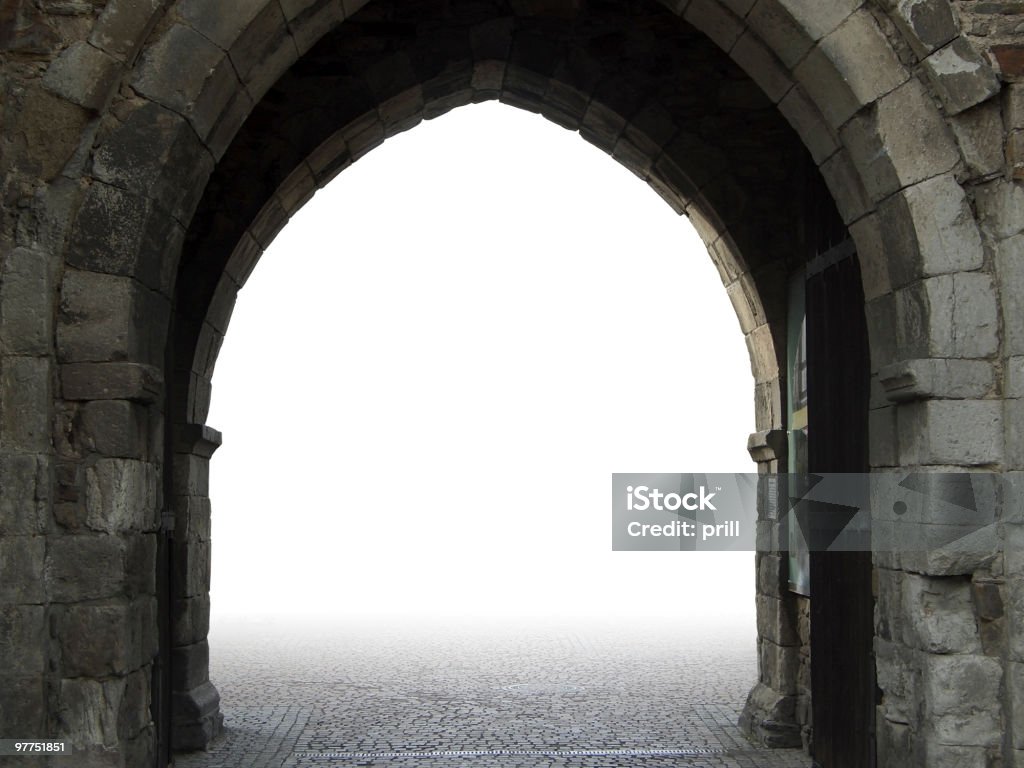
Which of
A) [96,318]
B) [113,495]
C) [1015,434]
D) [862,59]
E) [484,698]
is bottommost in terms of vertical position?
[484,698]

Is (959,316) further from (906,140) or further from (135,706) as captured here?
(135,706)

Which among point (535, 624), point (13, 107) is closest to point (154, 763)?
point (13, 107)

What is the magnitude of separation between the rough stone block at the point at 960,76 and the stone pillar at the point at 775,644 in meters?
3.48

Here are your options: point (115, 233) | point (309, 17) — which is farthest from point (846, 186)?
point (115, 233)

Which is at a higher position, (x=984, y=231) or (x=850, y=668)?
(x=984, y=231)

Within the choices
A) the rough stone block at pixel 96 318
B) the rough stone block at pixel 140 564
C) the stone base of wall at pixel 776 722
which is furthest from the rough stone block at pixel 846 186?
the stone base of wall at pixel 776 722

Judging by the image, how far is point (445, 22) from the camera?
788 cm

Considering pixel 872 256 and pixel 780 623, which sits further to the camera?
pixel 780 623

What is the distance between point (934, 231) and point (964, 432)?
710 millimetres

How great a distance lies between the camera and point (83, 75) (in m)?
4.43

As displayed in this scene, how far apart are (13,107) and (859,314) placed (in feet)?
11.2

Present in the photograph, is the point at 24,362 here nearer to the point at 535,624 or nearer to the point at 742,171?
the point at 742,171

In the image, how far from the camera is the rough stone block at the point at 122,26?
14.6 feet

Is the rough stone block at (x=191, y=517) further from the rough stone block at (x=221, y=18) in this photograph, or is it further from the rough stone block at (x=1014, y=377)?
the rough stone block at (x=1014, y=377)
